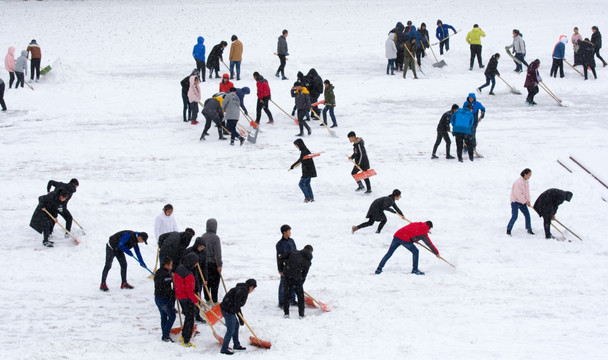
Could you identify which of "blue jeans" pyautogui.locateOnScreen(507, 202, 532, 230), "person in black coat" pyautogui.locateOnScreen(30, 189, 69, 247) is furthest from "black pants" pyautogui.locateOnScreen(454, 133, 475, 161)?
"person in black coat" pyautogui.locateOnScreen(30, 189, 69, 247)

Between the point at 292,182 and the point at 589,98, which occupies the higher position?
the point at 589,98

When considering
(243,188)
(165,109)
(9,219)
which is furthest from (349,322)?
(165,109)

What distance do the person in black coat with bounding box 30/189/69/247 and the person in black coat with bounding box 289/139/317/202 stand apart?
14.3ft

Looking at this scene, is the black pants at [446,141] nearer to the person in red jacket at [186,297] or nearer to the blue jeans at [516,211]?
the blue jeans at [516,211]

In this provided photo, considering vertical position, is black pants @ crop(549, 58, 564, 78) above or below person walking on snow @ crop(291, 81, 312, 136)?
above

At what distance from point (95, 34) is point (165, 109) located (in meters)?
10.1

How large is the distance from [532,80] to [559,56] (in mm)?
3043

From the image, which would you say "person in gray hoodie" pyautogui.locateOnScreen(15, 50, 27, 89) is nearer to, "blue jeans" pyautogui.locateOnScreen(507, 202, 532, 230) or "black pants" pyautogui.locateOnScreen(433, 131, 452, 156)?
"black pants" pyautogui.locateOnScreen(433, 131, 452, 156)

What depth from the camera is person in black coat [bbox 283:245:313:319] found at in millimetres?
10094

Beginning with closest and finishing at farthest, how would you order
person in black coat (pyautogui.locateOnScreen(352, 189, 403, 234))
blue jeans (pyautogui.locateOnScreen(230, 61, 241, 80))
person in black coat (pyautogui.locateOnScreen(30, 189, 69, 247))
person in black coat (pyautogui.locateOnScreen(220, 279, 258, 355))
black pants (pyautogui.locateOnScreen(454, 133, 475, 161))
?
1. person in black coat (pyautogui.locateOnScreen(220, 279, 258, 355))
2. person in black coat (pyautogui.locateOnScreen(30, 189, 69, 247))
3. person in black coat (pyautogui.locateOnScreen(352, 189, 403, 234))
4. black pants (pyautogui.locateOnScreen(454, 133, 475, 161))
5. blue jeans (pyautogui.locateOnScreen(230, 61, 241, 80))

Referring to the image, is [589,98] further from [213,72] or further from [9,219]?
[9,219]

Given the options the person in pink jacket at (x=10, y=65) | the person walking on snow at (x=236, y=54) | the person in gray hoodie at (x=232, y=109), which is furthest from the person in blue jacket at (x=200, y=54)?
the person in pink jacket at (x=10, y=65)

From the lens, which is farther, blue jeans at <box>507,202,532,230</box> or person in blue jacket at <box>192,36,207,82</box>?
person in blue jacket at <box>192,36,207,82</box>

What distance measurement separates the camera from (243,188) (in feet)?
48.5
